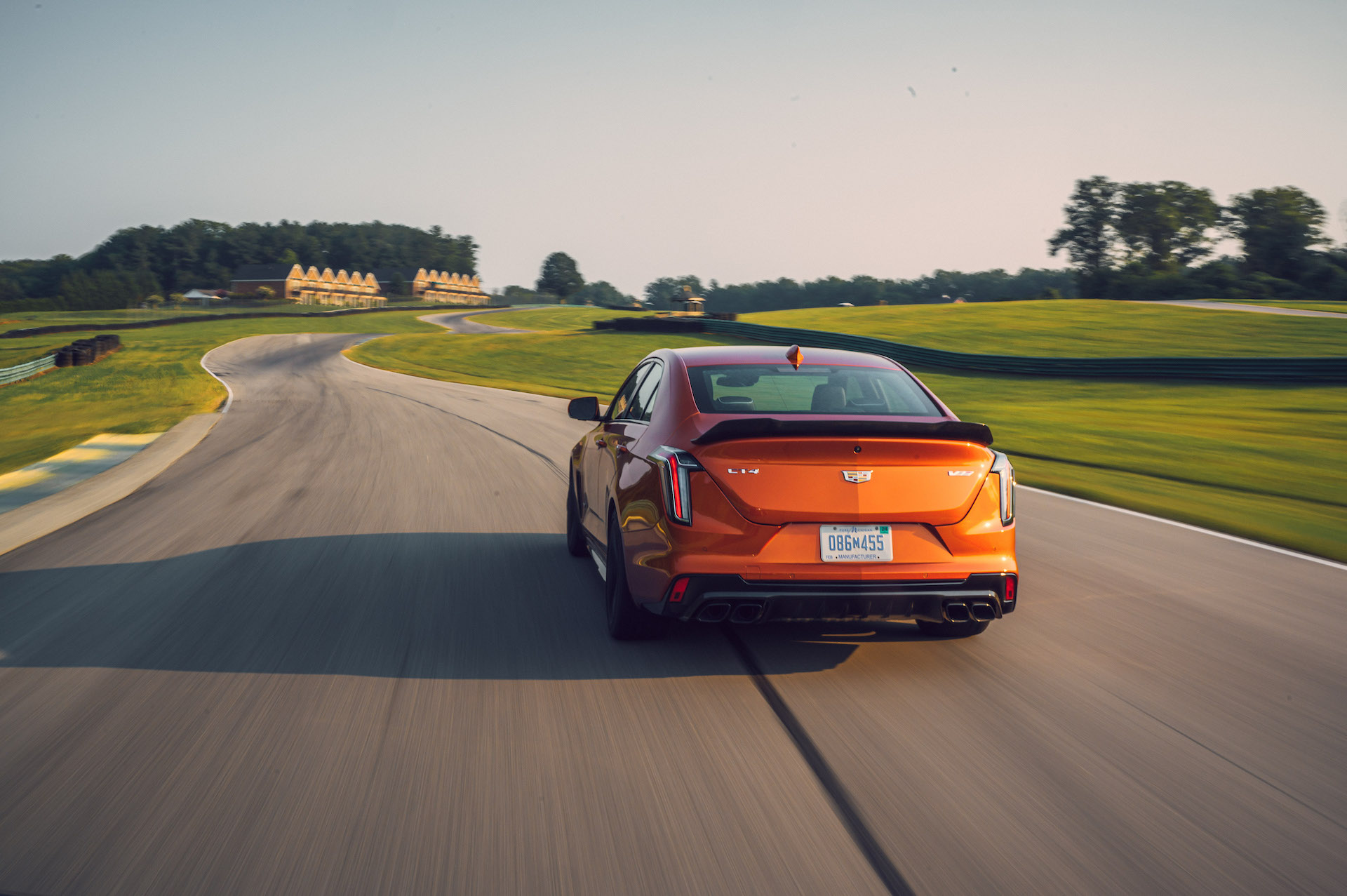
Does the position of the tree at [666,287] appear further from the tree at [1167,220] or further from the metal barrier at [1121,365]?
the metal barrier at [1121,365]

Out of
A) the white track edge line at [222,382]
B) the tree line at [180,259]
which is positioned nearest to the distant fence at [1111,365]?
the white track edge line at [222,382]

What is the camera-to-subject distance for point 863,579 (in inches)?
175

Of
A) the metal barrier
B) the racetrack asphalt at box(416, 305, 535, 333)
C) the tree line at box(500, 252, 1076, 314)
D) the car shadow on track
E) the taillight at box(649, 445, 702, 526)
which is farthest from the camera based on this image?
the tree line at box(500, 252, 1076, 314)

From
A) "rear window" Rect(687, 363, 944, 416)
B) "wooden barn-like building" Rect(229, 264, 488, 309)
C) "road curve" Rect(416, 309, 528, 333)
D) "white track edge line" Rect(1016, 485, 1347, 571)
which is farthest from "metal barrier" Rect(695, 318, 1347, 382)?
"wooden barn-like building" Rect(229, 264, 488, 309)

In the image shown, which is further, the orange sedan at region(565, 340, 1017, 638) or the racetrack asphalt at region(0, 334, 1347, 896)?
the orange sedan at region(565, 340, 1017, 638)

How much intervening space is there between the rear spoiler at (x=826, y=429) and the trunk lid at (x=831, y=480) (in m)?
0.03

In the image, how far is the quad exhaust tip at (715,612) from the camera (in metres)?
4.51

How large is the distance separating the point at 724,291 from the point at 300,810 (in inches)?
6338

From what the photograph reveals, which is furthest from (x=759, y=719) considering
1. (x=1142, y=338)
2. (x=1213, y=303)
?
(x=1213, y=303)

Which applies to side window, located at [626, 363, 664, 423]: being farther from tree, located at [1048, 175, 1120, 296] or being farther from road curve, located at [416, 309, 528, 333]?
tree, located at [1048, 175, 1120, 296]

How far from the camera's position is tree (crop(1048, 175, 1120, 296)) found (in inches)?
4537

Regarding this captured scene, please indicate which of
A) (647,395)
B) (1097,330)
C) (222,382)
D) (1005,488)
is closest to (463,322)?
(222,382)

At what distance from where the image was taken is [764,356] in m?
5.80

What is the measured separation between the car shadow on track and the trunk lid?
83cm
